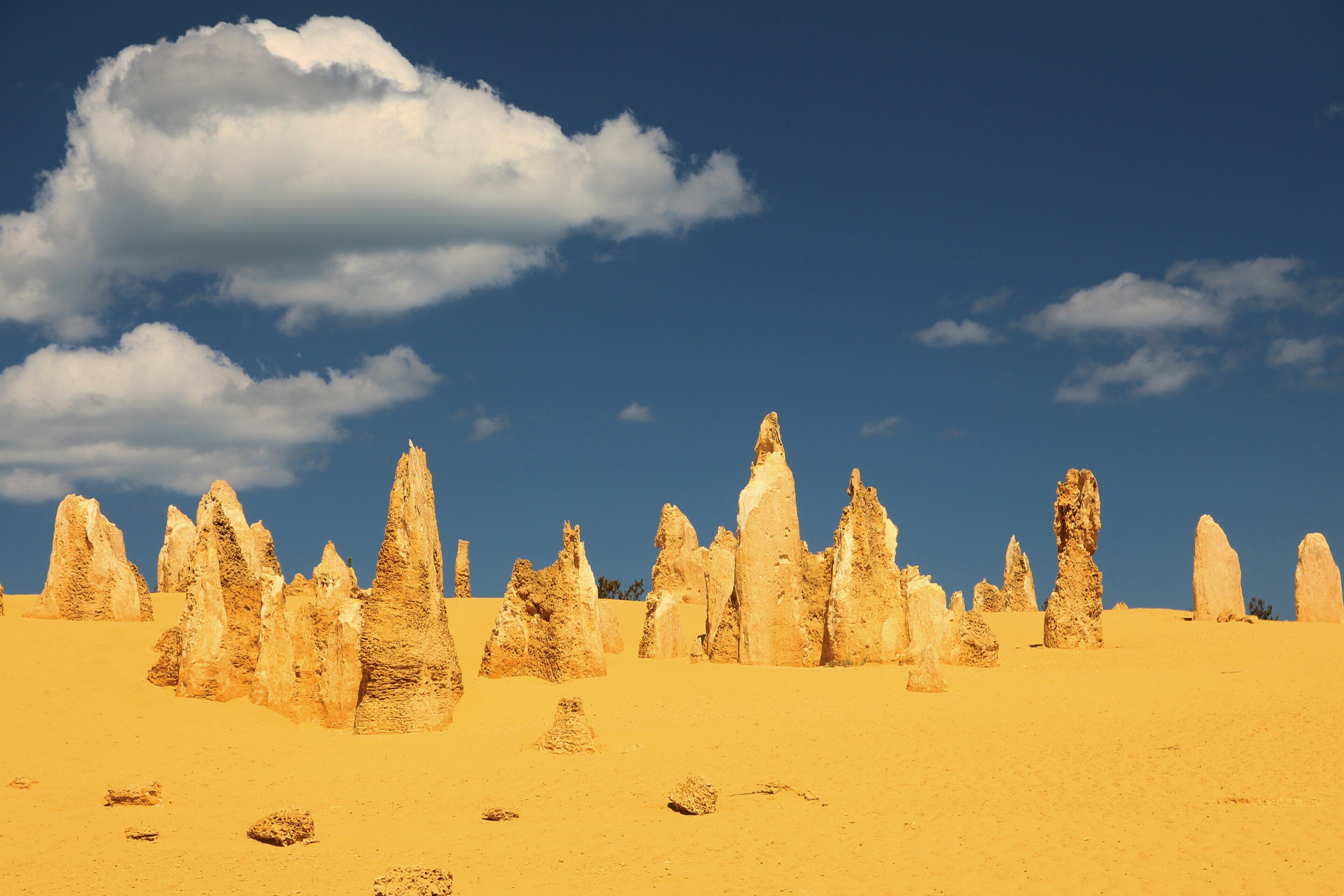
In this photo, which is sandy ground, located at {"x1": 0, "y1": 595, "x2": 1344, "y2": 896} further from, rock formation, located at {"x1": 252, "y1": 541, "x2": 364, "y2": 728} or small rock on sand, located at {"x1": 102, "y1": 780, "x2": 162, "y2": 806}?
rock formation, located at {"x1": 252, "y1": 541, "x2": 364, "y2": 728}

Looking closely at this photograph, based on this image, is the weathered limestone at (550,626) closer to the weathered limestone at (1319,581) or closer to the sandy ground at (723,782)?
the sandy ground at (723,782)

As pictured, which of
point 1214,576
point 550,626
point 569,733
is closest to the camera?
point 569,733

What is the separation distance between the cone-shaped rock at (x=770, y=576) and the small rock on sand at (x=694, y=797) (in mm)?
10282

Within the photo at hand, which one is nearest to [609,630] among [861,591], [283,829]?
[861,591]

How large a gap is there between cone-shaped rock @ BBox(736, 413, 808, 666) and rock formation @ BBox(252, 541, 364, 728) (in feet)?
25.5

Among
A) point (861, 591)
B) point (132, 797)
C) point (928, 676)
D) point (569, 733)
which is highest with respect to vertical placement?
point (861, 591)

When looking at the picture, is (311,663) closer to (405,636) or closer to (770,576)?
(405,636)

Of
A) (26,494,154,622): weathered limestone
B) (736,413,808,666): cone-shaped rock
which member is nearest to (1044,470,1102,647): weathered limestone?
(736,413,808,666): cone-shaped rock

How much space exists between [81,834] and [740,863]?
6046 millimetres

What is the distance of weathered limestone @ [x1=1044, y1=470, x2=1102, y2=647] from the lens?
77.6 ft

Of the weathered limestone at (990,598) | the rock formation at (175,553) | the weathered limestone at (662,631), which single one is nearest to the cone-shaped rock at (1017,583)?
the weathered limestone at (990,598)

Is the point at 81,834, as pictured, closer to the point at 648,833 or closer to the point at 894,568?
the point at 648,833

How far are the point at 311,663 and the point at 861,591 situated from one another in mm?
10299

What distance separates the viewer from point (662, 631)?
24.1 metres
